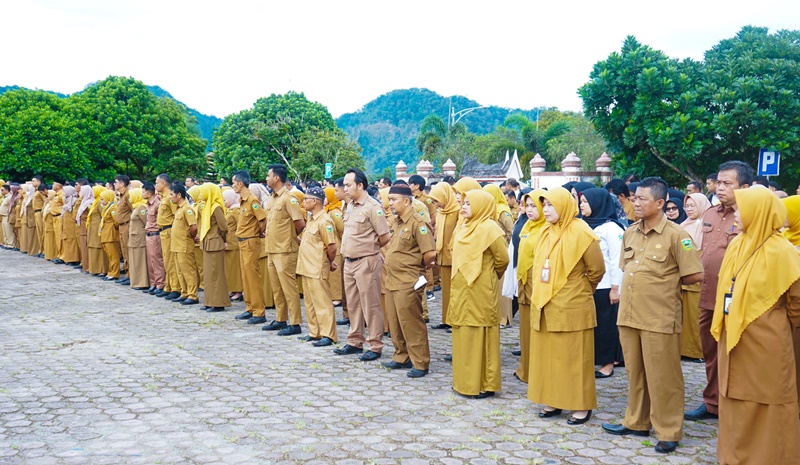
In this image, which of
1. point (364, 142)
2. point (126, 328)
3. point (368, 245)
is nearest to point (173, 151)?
point (126, 328)

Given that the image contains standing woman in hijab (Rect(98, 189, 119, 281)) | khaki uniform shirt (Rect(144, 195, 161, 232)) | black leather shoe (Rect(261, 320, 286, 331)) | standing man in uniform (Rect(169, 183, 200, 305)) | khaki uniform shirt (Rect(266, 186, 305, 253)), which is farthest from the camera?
standing woman in hijab (Rect(98, 189, 119, 281))

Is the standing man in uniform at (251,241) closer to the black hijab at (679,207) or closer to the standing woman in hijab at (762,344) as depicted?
the black hijab at (679,207)

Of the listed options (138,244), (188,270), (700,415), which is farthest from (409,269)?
(138,244)

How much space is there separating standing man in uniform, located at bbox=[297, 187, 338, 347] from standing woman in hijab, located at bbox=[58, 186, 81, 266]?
9349 millimetres

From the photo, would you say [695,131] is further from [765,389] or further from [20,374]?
[20,374]

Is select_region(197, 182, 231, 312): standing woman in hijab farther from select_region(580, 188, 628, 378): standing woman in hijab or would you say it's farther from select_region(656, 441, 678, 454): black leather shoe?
select_region(656, 441, 678, 454): black leather shoe

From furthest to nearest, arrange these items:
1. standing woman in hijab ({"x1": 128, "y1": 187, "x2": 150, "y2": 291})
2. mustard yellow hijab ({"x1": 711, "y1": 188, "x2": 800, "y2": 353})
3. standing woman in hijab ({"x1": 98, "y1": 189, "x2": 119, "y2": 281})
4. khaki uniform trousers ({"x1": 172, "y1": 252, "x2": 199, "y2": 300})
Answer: standing woman in hijab ({"x1": 98, "y1": 189, "x2": 119, "y2": 281}) → standing woman in hijab ({"x1": 128, "y1": 187, "x2": 150, "y2": 291}) → khaki uniform trousers ({"x1": 172, "y1": 252, "x2": 199, "y2": 300}) → mustard yellow hijab ({"x1": 711, "y1": 188, "x2": 800, "y2": 353})

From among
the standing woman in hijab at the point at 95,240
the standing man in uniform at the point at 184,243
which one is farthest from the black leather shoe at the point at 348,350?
the standing woman in hijab at the point at 95,240

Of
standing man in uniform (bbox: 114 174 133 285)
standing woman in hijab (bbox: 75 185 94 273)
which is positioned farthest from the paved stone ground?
standing woman in hijab (bbox: 75 185 94 273)

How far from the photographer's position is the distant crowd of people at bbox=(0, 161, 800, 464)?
408cm

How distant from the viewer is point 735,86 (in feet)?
57.6

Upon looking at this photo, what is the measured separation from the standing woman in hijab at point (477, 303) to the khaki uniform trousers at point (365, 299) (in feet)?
5.02

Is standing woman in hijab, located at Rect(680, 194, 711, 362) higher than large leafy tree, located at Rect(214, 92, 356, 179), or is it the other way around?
large leafy tree, located at Rect(214, 92, 356, 179)

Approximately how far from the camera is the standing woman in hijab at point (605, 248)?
6039mm
